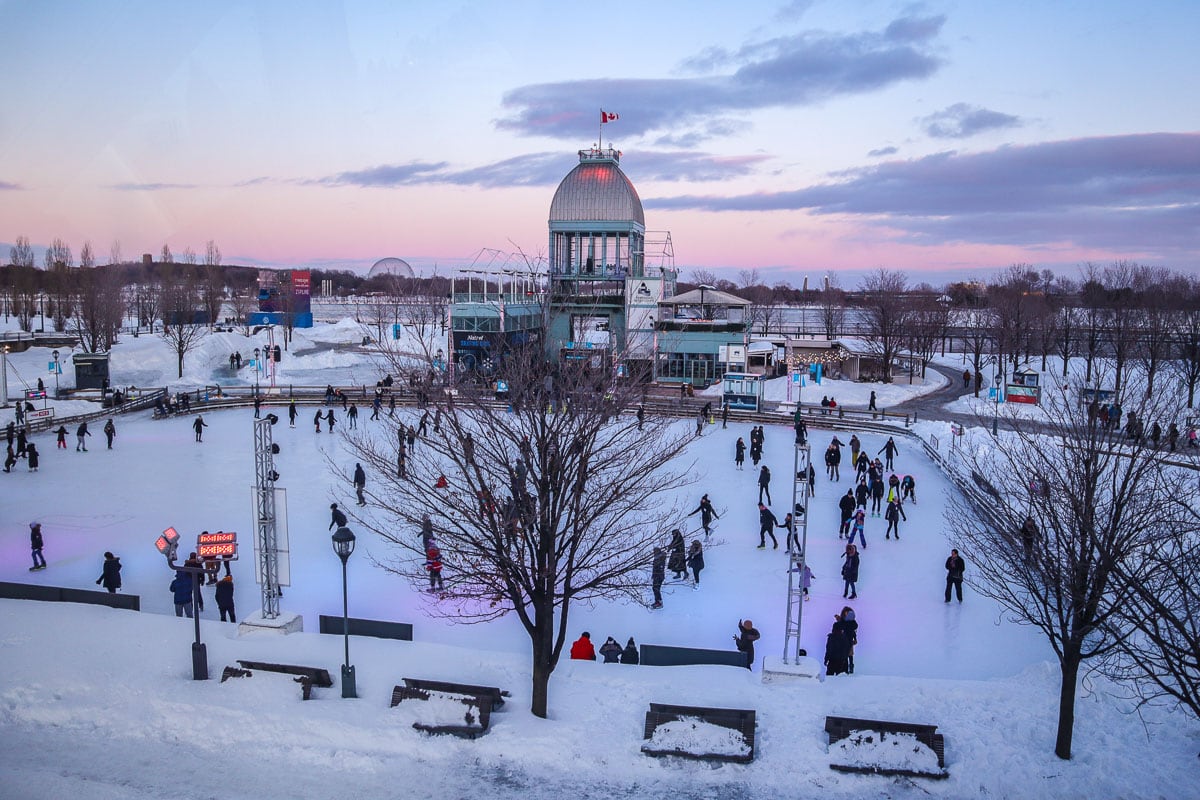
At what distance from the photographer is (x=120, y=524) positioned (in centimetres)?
1883

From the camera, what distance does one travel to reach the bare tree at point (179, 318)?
48.0 metres

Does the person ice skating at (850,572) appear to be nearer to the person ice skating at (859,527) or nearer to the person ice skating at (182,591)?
the person ice skating at (859,527)

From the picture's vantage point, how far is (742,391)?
36844mm

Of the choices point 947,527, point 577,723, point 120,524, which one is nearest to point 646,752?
point 577,723

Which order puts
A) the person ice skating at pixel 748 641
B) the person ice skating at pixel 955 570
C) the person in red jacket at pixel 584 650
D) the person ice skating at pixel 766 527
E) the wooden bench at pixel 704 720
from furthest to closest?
the person ice skating at pixel 766 527 → the person ice skating at pixel 955 570 → the person in red jacket at pixel 584 650 → the person ice skating at pixel 748 641 → the wooden bench at pixel 704 720

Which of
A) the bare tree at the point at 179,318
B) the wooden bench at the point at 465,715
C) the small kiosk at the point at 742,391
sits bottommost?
the wooden bench at the point at 465,715

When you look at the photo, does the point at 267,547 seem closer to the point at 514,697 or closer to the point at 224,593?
the point at 224,593

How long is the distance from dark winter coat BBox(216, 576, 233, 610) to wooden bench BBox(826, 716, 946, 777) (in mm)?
9428

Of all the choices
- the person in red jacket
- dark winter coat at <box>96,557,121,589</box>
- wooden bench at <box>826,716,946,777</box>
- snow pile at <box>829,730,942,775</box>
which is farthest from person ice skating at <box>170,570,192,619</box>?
snow pile at <box>829,730,942,775</box>

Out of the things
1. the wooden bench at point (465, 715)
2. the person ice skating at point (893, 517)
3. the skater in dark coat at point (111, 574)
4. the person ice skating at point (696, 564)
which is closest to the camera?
the wooden bench at point (465, 715)

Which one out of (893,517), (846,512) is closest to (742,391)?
(846,512)

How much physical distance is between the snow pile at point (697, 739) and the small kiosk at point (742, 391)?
27211mm

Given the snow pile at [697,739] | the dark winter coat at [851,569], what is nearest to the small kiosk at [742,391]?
the dark winter coat at [851,569]

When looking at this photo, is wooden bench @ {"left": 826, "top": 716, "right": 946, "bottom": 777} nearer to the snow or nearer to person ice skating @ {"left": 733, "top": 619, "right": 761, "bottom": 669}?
the snow
